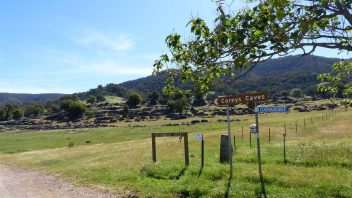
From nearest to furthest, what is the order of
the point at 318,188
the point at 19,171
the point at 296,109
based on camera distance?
the point at 318,188 → the point at 19,171 → the point at 296,109

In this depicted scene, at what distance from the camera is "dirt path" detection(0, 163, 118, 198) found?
13.9 m

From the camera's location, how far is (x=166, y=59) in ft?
36.8

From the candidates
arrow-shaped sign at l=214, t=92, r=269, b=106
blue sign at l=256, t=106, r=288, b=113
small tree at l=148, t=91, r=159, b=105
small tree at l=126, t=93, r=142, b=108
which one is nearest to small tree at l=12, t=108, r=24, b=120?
small tree at l=126, t=93, r=142, b=108

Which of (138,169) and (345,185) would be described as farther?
(138,169)

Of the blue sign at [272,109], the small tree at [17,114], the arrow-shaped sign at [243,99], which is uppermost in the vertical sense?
the arrow-shaped sign at [243,99]

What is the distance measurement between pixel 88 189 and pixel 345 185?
336 inches

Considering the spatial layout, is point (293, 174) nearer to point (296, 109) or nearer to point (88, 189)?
point (88, 189)

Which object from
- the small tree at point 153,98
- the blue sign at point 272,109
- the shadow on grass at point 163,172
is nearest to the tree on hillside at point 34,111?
the small tree at point 153,98

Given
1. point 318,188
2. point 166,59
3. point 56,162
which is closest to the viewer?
point 166,59

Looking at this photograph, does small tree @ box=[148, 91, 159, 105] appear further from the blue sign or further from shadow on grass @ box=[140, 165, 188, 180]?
the blue sign

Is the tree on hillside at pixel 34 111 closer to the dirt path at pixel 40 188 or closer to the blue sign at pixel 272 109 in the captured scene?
the dirt path at pixel 40 188

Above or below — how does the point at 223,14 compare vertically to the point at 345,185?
above

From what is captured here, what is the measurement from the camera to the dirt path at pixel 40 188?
45.8 ft

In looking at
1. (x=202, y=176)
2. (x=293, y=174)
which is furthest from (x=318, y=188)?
(x=202, y=176)
